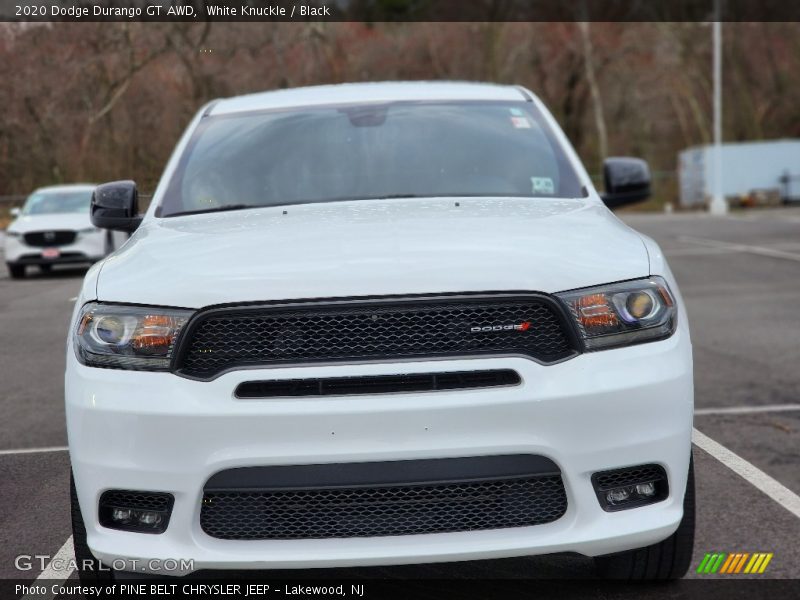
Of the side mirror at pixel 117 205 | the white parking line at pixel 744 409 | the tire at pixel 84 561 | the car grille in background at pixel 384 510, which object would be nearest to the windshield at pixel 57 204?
the white parking line at pixel 744 409

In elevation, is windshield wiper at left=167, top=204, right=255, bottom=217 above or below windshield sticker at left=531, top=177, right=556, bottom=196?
above

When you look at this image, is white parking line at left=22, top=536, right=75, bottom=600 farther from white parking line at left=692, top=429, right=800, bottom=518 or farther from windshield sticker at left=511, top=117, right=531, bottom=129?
white parking line at left=692, top=429, right=800, bottom=518

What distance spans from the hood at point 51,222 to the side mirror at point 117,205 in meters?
13.4

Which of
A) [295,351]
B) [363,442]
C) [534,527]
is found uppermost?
[295,351]

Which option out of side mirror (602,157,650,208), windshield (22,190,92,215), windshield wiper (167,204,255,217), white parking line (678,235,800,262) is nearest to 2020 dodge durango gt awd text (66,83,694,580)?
windshield wiper (167,204,255,217)

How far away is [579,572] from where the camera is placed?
3900mm

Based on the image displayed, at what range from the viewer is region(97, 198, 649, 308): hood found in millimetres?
3215

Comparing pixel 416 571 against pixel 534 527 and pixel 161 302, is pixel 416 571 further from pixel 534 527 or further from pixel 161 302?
pixel 161 302

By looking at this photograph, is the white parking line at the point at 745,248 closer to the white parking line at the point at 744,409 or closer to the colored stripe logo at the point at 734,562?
the white parking line at the point at 744,409

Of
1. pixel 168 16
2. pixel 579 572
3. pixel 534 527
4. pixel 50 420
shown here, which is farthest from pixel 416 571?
pixel 168 16

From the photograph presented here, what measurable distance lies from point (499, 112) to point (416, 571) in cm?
208

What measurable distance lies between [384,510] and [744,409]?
12.7ft

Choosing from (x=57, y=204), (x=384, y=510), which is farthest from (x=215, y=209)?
(x=57, y=204)

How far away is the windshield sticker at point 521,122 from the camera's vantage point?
503 centimetres
